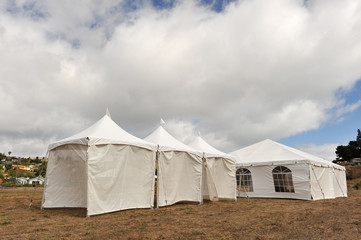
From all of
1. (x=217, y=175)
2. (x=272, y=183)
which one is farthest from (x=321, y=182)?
(x=217, y=175)

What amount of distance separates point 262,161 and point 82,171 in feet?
31.1

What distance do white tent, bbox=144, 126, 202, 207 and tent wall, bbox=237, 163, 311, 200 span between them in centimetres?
471

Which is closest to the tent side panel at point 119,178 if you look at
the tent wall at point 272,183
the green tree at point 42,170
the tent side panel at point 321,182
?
the green tree at point 42,170

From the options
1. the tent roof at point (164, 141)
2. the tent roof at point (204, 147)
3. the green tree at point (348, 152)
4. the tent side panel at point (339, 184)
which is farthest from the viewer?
the green tree at point (348, 152)

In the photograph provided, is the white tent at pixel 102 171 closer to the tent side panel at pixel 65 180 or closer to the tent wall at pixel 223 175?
the tent side panel at pixel 65 180

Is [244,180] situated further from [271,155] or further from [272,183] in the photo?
[271,155]

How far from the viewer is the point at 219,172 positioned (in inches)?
421

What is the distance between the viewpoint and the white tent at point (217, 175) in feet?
32.9

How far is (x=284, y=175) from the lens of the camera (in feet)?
40.1

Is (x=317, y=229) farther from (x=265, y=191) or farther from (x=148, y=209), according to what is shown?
(x=265, y=191)

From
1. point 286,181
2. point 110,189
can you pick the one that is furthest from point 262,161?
point 110,189

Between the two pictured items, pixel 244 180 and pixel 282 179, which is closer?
pixel 282 179

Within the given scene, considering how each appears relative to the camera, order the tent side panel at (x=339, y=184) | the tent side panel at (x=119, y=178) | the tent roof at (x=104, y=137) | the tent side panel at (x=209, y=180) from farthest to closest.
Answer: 1. the tent side panel at (x=339, y=184)
2. the tent side panel at (x=209, y=180)
3. the tent roof at (x=104, y=137)
4. the tent side panel at (x=119, y=178)

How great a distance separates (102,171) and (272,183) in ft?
31.5
